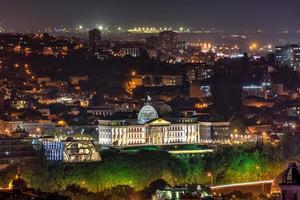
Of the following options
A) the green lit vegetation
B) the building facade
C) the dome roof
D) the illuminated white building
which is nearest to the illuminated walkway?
the green lit vegetation

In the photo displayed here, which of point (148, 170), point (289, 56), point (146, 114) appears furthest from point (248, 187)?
point (289, 56)

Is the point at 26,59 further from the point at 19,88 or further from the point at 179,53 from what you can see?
the point at 179,53

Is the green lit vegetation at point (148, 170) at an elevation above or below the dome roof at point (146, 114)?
below

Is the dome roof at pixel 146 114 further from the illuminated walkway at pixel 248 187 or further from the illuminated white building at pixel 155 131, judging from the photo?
the illuminated walkway at pixel 248 187

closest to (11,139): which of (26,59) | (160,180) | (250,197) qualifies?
(160,180)

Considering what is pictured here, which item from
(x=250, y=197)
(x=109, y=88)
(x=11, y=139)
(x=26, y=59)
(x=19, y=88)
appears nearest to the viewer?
(x=250, y=197)

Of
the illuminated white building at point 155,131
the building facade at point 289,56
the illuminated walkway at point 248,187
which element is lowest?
the illuminated walkway at point 248,187

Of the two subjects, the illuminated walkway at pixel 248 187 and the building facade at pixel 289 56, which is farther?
the building facade at pixel 289 56

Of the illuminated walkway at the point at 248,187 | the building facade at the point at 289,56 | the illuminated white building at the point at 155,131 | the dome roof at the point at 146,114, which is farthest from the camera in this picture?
the building facade at the point at 289,56

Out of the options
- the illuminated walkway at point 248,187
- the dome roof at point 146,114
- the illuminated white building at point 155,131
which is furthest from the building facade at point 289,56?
the illuminated walkway at point 248,187
